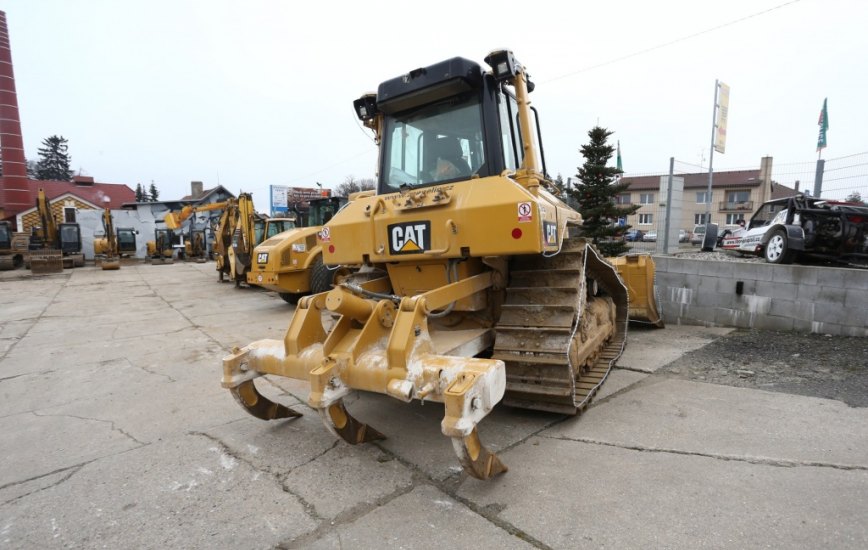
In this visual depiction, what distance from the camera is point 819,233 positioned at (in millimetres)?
6699

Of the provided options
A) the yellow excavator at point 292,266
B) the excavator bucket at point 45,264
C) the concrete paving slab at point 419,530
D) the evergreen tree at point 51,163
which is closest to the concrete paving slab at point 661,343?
the concrete paving slab at point 419,530

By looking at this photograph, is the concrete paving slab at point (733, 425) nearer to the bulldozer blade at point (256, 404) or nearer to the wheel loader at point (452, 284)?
the wheel loader at point (452, 284)

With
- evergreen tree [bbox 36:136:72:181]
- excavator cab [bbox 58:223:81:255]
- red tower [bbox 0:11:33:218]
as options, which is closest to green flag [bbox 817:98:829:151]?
excavator cab [bbox 58:223:81:255]

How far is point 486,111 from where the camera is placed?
11.7ft

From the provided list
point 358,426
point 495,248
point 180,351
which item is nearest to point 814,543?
point 495,248

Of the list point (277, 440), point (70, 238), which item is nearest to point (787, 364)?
point (277, 440)

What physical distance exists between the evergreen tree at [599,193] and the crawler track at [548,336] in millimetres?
8075

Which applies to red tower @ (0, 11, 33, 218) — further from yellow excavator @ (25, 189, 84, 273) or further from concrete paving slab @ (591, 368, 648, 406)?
concrete paving slab @ (591, 368, 648, 406)

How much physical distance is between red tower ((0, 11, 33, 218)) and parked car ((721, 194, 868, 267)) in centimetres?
4027

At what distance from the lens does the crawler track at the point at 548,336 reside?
10.2 ft

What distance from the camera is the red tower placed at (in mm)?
28203

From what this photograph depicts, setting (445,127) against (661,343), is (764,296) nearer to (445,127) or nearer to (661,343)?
(661,343)

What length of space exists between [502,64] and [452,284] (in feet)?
5.53

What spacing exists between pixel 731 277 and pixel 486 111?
470cm
